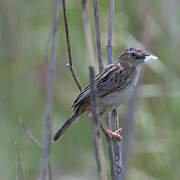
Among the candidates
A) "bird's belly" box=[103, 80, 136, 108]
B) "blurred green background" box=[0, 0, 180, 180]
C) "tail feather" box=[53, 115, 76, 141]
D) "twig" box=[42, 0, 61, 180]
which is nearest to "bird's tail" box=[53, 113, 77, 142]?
"tail feather" box=[53, 115, 76, 141]

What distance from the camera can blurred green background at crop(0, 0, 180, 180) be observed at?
4.93 metres

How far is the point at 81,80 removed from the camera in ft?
16.8

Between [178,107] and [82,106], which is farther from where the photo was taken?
[178,107]

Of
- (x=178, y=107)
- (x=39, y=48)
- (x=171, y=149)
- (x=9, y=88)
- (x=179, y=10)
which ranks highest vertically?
(x=179, y=10)

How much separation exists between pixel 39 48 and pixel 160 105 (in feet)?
5.42

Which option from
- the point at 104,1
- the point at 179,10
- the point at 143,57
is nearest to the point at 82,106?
the point at 143,57

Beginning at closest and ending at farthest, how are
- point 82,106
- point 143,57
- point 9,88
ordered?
point 82,106
point 143,57
point 9,88

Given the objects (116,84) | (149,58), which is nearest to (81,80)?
(116,84)

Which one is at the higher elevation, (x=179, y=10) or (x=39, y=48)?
(x=179, y=10)

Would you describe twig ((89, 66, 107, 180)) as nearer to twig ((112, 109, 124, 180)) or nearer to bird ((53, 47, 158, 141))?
twig ((112, 109, 124, 180))

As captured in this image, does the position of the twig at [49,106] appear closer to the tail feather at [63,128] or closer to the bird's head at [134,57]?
the tail feather at [63,128]

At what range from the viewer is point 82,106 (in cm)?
387

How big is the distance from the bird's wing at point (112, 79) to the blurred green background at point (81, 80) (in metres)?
0.71

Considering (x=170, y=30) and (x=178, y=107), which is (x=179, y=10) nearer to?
(x=170, y=30)
